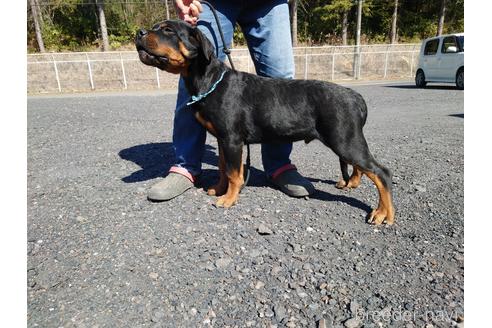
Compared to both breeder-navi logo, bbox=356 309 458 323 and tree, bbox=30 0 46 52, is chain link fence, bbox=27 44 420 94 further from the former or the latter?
breeder-navi logo, bbox=356 309 458 323

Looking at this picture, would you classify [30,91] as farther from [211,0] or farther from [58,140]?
[211,0]

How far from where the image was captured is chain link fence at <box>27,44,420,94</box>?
2134 cm

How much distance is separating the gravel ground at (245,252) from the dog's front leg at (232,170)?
0.42ft

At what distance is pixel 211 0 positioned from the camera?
3414 mm

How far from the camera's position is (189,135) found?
12.1ft

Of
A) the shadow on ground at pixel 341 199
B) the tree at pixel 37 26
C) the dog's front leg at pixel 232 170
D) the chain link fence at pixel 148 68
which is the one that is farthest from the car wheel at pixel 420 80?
the tree at pixel 37 26

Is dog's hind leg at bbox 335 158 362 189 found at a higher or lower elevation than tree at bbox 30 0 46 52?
lower

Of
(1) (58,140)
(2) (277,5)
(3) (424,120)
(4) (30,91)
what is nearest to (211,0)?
(2) (277,5)

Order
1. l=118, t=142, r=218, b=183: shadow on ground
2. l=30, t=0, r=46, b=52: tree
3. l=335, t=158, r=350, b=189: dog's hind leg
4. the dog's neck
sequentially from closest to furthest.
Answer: the dog's neck
l=335, t=158, r=350, b=189: dog's hind leg
l=118, t=142, r=218, b=183: shadow on ground
l=30, t=0, r=46, b=52: tree

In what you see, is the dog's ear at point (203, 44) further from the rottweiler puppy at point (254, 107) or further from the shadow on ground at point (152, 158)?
the shadow on ground at point (152, 158)

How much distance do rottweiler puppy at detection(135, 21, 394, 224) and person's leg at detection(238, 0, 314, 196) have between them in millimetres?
461

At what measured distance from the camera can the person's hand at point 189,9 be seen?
10.3ft

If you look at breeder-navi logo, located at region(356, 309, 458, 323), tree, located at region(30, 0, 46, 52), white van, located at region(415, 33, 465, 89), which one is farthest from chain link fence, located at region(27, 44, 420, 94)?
breeder-navi logo, located at region(356, 309, 458, 323)

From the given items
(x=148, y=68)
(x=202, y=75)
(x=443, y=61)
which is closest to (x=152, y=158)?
(x=202, y=75)
